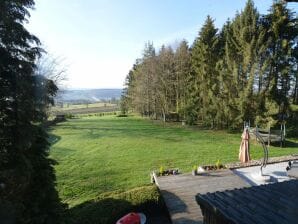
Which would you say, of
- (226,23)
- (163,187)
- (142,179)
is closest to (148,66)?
(226,23)

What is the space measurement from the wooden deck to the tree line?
12.3 metres

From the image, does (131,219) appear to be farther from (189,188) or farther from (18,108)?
(18,108)

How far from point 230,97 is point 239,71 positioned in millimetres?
2339

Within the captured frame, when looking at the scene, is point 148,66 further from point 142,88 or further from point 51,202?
point 51,202

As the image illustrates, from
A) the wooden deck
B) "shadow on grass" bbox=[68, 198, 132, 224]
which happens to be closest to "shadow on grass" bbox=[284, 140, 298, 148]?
the wooden deck

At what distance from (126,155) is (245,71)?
41.9ft

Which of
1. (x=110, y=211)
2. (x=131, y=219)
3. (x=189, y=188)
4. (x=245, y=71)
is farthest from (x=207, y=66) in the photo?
(x=131, y=219)

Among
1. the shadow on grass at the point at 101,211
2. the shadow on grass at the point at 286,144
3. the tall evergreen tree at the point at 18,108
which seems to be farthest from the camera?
the shadow on grass at the point at 286,144

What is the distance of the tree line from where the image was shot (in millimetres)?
21984

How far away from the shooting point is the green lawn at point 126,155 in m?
11.8

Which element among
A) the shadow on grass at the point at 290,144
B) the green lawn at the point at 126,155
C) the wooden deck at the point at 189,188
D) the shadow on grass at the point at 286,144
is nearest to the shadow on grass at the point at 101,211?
the wooden deck at the point at 189,188

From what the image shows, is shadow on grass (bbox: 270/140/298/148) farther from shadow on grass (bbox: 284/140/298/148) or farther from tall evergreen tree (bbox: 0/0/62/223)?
tall evergreen tree (bbox: 0/0/62/223)

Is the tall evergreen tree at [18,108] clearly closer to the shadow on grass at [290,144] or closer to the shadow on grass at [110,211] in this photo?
the shadow on grass at [110,211]

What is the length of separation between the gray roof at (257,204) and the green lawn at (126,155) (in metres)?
6.65
